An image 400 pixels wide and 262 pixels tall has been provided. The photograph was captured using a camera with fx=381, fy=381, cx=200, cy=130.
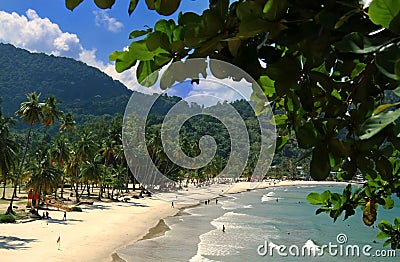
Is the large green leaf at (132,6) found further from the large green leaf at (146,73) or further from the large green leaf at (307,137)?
the large green leaf at (307,137)

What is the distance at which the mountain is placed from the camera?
163375 mm

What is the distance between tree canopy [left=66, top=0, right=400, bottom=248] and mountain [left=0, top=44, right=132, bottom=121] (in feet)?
515

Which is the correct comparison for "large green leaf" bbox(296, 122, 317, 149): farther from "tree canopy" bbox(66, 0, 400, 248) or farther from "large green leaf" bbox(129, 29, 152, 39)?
"large green leaf" bbox(129, 29, 152, 39)

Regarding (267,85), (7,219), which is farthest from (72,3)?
(7,219)

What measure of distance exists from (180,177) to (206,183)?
13561mm

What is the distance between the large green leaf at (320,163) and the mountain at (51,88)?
157 metres

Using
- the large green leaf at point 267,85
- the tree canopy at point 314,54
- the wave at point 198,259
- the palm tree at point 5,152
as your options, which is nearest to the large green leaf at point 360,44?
the tree canopy at point 314,54

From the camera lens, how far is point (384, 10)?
2.10 ft

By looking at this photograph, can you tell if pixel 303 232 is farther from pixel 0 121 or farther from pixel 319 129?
pixel 319 129

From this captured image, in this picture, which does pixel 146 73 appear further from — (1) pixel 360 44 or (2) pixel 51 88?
(2) pixel 51 88

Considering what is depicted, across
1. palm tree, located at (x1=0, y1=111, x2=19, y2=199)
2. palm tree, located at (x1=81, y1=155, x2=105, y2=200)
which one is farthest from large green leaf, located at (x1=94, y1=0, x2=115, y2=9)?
palm tree, located at (x1=81, y1=155, x2=105, y2=200)

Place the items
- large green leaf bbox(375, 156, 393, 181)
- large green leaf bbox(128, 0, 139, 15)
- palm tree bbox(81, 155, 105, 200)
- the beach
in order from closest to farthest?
large green leaf bbox(128, 0, 139, 15), large green leaf bbox(375, 156, 393, 181), the beach, palm tree bbox(81, 155, 105, 200)

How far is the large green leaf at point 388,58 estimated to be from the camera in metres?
0.65

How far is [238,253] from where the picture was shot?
22156mm
